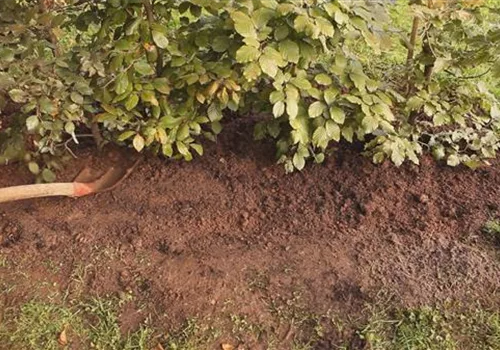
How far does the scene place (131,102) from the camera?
2.66 meters

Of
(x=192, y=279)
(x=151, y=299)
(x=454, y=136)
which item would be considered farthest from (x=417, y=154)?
(x=151, y=299)

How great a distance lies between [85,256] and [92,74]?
855mm

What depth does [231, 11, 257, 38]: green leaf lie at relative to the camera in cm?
239

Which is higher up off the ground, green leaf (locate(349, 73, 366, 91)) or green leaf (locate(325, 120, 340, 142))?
green leaf (locate(349, 73, 366, 91))

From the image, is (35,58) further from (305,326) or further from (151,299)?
(305,326)

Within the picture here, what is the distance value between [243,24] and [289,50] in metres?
0.23

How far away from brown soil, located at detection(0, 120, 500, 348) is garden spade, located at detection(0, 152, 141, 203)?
6cm

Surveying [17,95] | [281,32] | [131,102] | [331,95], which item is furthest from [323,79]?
[17,95]

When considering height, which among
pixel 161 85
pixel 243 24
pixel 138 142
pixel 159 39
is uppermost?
pixel 243 24

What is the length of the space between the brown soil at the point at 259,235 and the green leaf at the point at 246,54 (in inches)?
34.7

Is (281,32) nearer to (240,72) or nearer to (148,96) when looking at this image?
(240,72)

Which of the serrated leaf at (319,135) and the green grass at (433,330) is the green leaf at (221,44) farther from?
the green grass at (433,330)

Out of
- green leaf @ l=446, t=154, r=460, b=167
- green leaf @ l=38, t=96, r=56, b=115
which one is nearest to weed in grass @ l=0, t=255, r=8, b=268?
green leaf @ l=38, t=96, r=56, b=115

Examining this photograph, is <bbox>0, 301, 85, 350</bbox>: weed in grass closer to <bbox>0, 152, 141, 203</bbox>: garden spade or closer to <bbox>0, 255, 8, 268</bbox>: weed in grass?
<bbox>0, 255, 8, 268</bbox>: weed in grass
